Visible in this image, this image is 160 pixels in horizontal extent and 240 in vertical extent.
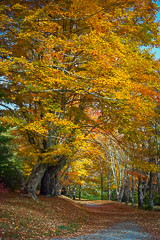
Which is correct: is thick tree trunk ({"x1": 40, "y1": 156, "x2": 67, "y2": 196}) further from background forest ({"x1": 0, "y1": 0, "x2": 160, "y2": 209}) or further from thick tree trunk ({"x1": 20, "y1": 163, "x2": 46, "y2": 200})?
thick tree trunk ({"x1": 20, "y1": 163, "x2": 46, "y2": 200})

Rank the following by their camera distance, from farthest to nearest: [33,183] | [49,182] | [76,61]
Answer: [49,182], [33,183], [76,61]

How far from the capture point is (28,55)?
1313cm

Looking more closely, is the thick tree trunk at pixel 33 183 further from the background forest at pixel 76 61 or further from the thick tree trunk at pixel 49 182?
the thick tree trunk at pixel 49 182

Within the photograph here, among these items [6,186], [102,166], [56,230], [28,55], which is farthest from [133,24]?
[102,166]

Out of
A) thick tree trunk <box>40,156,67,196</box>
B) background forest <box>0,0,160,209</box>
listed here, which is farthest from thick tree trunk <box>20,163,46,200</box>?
thick tree trunk <box>40,156,67,196</box>

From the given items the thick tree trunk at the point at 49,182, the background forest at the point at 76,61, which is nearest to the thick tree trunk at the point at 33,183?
the background forest at the point at 76,61

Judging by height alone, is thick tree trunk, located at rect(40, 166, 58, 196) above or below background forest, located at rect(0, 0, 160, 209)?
below

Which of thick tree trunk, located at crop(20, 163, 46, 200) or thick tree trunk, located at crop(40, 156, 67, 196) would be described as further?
thick tree trunk, located at crop(40, 156, 67, 196)

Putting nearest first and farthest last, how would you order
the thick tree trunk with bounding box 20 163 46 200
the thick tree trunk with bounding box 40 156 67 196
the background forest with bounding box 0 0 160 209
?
the background forest with bounding box 0 0 160 209 < the thick tree trunk with bounding box 20 163 46 200 < the thick tree trunk with bounding box 40 156 67 196

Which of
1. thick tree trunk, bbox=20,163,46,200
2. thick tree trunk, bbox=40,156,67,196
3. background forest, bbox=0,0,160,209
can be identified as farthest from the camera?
thick tree trunk, bbox=40,156,67,196

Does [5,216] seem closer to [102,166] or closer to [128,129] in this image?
[128,129]

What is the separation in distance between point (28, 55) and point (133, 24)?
6019 millimetres

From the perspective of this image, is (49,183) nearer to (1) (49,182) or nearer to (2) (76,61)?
(1) (49,182)

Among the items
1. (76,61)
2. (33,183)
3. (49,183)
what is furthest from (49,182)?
(76,61)
